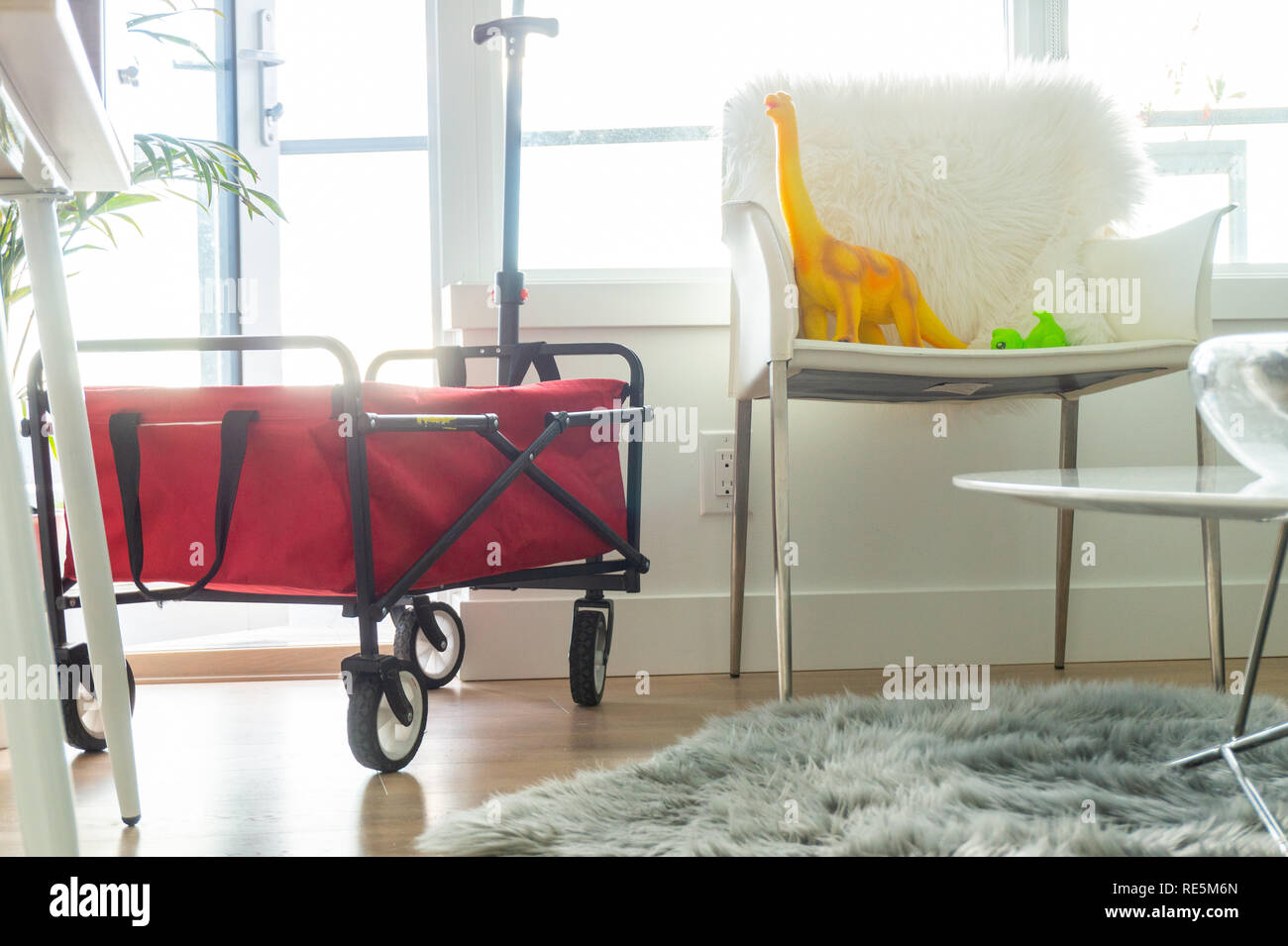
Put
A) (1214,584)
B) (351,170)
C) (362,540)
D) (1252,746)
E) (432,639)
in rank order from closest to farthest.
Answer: (1252,746)
(362,540)
(1214,584)
(432,639)
(351,170)

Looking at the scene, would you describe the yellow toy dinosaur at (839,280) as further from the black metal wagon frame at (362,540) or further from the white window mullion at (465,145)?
the white window mullion at (465,145)

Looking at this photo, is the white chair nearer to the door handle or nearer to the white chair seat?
the white chair seat

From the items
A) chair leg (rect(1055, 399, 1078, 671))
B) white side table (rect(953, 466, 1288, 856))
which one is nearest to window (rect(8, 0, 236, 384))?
chair leg (rect(1055, 399, 1078, 671))

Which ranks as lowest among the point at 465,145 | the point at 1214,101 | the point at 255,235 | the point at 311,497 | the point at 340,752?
the point at 340,752

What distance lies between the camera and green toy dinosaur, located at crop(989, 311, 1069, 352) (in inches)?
59.9

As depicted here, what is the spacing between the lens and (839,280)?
1455mm

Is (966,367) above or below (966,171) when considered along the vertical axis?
below

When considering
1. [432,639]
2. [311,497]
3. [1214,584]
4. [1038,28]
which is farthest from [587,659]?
[1038,28]

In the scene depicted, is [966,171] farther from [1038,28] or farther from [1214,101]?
[1214,101]

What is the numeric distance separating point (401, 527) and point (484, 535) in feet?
0.44

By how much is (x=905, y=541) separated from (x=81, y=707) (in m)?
1.30

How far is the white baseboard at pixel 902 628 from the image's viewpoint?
175cm

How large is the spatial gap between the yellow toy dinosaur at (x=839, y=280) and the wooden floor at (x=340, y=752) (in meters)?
0.56

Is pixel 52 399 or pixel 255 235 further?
pixel 255 235
